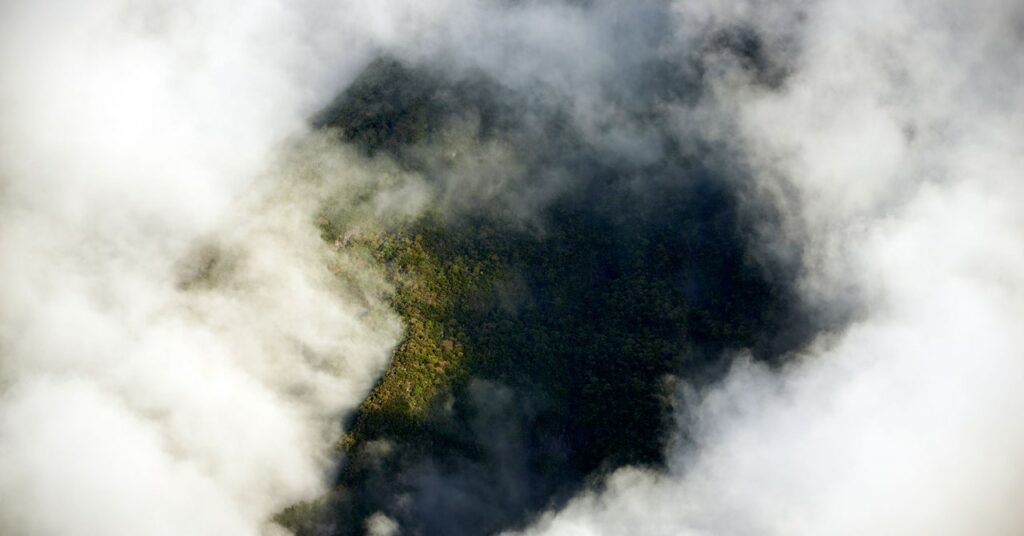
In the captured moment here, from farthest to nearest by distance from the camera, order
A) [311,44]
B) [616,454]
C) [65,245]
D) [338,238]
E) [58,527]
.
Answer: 1. [311,44]
2. [65,245]
3. [338,238]
4. [58,527]
5. [616,454]

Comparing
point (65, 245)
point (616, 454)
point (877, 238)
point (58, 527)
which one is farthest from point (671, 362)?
point (65, 245)

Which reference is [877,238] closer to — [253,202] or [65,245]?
[253,202]

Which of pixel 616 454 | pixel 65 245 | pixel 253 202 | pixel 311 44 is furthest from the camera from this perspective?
pixel 311 44

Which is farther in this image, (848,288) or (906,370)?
(848,288)

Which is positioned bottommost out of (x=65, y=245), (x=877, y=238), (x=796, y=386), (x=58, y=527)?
(x=58, y=527)

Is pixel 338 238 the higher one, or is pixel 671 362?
pixel 338 238

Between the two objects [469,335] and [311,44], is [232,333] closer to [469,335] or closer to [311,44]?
[469,335]
